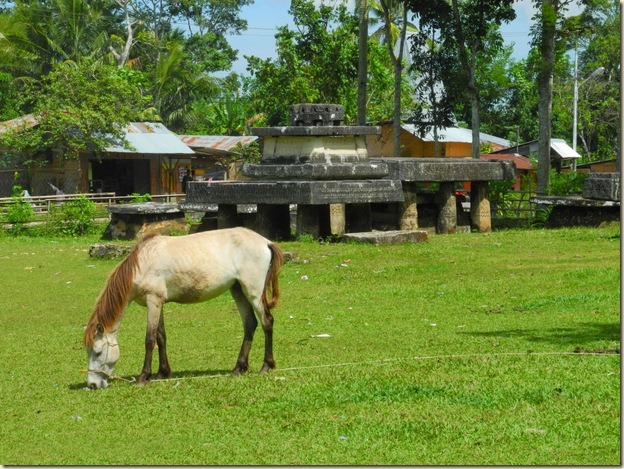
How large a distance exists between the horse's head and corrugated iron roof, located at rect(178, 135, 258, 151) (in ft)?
148

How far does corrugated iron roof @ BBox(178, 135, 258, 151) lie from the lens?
55013mm

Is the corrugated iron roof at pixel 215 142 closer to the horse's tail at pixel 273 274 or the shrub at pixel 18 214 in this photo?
the shrub at pixel 18 214

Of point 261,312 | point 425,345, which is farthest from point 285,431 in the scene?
point 425,345

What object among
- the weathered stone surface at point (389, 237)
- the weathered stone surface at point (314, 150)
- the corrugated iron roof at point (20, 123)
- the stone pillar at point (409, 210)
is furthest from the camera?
the corrugated iron roof at point (20, 123)

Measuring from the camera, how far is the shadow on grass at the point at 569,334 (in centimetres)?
1076

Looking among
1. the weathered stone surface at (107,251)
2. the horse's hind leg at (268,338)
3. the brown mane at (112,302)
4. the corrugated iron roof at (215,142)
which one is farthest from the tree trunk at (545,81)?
the corrugated iron roof at (215,142)

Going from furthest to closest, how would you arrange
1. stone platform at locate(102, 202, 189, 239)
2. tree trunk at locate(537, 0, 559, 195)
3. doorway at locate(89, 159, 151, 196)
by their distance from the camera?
1. doorway at locate(89, 159, 151, 196)
2. tree trunk at locate(537, 0, 559, 195)
3. stone platform at locate(102, 202, 189, 239)

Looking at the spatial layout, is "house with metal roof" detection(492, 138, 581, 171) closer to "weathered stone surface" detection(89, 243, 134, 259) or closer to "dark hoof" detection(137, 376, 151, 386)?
"weathered stone surface" detection(89, 243, 134, 259)

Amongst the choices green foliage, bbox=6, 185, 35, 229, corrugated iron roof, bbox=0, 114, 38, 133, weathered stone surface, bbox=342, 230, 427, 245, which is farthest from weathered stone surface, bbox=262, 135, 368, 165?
corrugated iron roof, bbox=0, 114, 38, 133

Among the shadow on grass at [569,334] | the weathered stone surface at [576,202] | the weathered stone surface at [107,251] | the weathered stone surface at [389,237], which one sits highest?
the weathered stone surface at [576,202]

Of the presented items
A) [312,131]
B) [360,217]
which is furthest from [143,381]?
[360,217]

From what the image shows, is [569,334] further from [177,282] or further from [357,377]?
[177,282]

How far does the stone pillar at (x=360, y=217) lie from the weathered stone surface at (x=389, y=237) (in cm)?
216

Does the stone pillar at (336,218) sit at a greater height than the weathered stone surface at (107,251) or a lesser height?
greater
